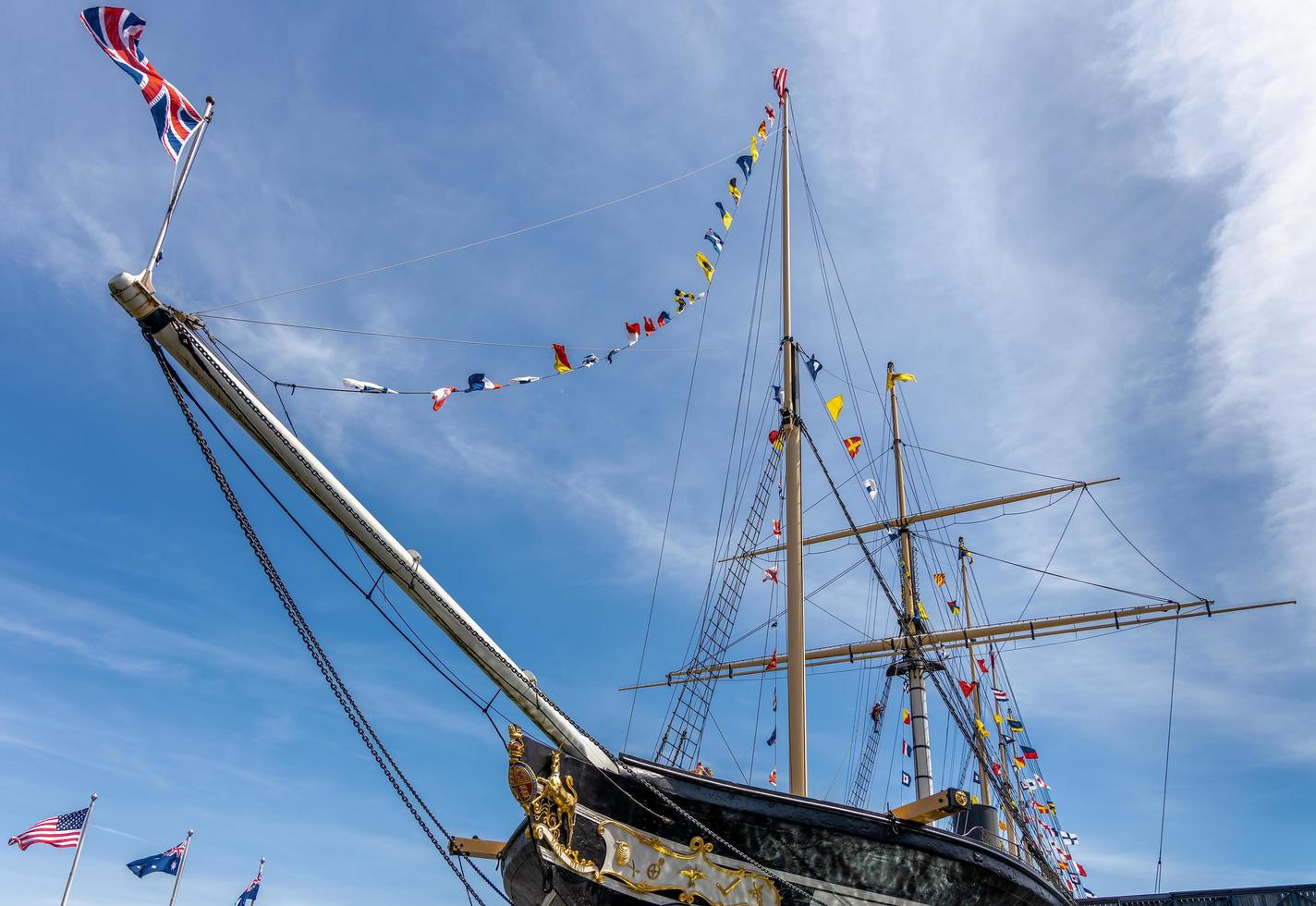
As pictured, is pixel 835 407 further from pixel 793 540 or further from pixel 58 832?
pixel 58 832

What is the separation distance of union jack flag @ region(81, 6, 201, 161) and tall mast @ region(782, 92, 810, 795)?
9.64 m

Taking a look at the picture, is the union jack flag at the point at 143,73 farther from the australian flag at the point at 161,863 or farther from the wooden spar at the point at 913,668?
Answer: the australian flag at the point at 161,863

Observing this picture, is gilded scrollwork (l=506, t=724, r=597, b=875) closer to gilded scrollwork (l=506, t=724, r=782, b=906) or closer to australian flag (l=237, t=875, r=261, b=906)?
gilded scrollwork (l=506, t=724, r=782, b=906)

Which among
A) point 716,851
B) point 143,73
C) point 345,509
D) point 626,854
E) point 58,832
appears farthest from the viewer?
point 58,832

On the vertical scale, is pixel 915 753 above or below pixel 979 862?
above

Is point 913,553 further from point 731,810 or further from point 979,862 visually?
point 731,810

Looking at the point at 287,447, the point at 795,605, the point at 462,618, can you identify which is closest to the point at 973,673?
the point at 795,605

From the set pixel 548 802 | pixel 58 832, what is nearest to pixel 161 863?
pixel 58 832

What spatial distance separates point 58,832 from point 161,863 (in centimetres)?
287

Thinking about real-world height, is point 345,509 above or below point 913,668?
below

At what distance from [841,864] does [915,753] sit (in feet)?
39.7

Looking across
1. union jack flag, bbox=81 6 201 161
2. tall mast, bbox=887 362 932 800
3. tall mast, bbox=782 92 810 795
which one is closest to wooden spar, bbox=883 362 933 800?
tall mast, bbox=887 362 932 800

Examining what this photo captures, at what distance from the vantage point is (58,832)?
2089cm

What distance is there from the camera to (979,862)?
10711 millimetres
